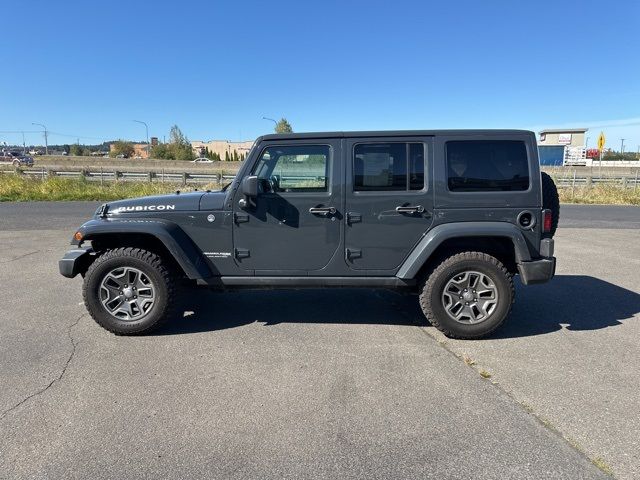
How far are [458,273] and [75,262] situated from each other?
370 cm

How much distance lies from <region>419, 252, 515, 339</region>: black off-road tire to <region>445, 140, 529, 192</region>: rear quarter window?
0.65m

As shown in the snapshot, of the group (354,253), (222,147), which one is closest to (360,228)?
(354,253)

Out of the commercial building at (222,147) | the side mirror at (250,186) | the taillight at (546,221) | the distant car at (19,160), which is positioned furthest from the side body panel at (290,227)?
the commercial building at (222,147)

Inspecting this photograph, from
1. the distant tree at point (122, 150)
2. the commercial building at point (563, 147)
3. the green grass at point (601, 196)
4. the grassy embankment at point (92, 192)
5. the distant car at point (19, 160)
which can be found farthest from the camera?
the distant tree at point (122, 150)

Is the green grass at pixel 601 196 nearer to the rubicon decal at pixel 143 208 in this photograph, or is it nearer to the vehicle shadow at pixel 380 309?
the vehicle shadow at pixel 380 309

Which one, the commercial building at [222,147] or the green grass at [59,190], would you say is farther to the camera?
the commercial building at [222,147]

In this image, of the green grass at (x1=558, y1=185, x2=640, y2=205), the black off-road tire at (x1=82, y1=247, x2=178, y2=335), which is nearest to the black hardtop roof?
the black off-road tire at (x1=82, y1=247, x2=178, y2=335)

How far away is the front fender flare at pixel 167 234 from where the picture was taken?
4000 millimetres

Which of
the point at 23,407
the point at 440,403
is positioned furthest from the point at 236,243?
the point at 440,403

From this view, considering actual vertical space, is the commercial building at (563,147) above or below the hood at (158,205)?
above

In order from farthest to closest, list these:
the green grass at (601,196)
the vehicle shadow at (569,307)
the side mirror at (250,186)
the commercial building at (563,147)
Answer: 1. the commercial building at (563,147)
2. the green grass at (601,196)
3. the vehicle shadow at (569,307)
4. the side mirror at (250,186)

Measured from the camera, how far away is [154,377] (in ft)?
10.9

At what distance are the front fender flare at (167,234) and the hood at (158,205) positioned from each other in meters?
0.12

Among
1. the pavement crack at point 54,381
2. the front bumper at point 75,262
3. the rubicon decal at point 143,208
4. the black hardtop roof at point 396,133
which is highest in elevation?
the black hardtop roof at point 396,133
